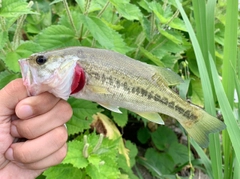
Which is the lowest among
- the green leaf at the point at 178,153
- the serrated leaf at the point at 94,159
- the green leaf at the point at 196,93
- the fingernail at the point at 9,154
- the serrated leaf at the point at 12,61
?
the green leaf at the point at 178,153

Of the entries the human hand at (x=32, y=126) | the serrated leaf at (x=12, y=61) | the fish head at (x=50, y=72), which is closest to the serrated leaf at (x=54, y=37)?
the serrated leaf at (x=12, y=61)

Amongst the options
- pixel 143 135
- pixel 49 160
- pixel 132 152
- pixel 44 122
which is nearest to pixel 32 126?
pixel 44 122

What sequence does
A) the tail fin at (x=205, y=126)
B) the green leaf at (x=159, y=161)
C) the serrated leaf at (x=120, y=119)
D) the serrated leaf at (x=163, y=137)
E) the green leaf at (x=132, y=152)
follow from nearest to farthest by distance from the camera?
the tail fin at (x=205, y=126) → the serrated leaf at (x=120, y=119) → the green leaf at (x=132, y=152) → the green leaf at (x=159, y=161) → the serrated leaf at (x=163, y=137)

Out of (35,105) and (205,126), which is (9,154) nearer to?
(35,105)

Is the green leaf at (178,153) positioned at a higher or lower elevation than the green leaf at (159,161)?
higher

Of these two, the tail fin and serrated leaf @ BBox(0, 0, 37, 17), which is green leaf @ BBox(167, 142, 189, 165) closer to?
the tail fin

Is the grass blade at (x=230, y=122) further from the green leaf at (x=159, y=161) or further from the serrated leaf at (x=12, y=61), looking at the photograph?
the green leaf at (x=159, y=161)

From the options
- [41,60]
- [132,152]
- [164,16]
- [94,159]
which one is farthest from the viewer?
[132,152]
